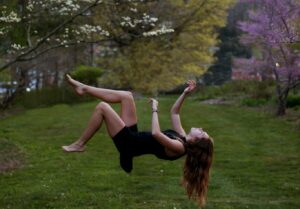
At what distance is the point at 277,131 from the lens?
1831cm

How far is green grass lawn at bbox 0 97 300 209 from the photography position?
9.55m

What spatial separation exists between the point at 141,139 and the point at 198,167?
872 millimetres

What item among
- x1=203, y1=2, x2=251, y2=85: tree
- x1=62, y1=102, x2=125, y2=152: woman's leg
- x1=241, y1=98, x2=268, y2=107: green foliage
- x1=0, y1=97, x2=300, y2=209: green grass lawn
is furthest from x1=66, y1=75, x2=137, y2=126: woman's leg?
x1=203, y1=2, x2=251, y2=85: tree

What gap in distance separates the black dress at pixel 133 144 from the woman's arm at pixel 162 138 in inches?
6.1

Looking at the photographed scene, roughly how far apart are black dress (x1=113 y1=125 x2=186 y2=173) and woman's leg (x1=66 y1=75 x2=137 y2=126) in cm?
14

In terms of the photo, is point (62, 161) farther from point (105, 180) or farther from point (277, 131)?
point (277, 131)

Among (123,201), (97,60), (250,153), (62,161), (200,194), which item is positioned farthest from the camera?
(97,60)

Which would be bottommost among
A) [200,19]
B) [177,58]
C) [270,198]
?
[270,198]

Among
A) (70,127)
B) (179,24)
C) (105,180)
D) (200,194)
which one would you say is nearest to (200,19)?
(179,24)

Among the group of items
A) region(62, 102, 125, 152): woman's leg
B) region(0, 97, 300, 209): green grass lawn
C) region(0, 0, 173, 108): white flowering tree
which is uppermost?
region(0, 0, 173, 108): white flowering tree

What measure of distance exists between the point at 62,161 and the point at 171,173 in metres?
2.83

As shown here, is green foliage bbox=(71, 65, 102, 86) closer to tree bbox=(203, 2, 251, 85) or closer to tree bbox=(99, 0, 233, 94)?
tree bbox=(99, 0, 233, 94)

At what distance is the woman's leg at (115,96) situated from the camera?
657cm

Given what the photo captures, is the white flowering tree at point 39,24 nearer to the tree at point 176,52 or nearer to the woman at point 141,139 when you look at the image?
the woman at point 141,139
